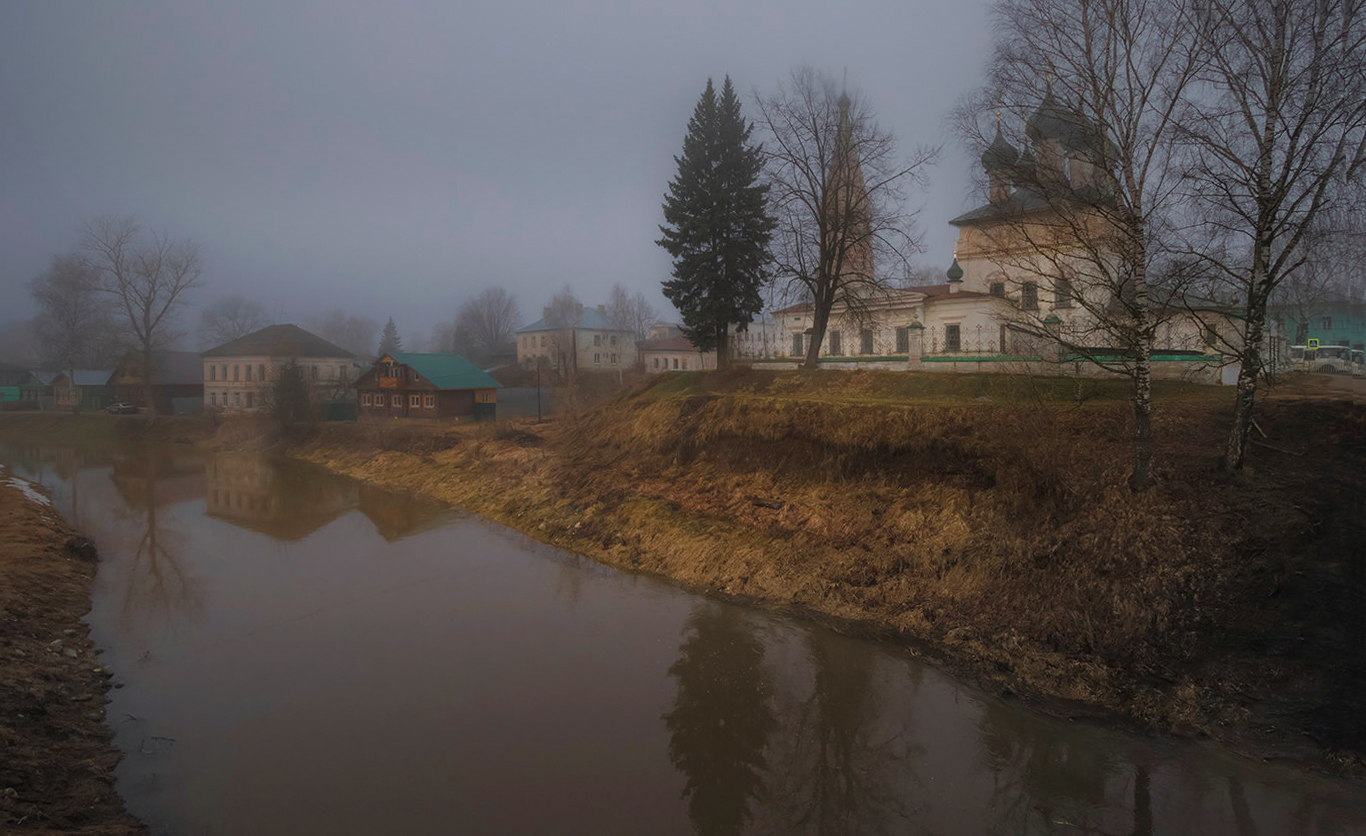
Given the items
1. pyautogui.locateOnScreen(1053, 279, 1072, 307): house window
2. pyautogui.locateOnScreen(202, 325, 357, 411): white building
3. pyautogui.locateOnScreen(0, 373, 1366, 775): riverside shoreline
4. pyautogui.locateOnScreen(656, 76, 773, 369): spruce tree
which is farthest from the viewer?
pyautogui.locateOnScreen(202, 325, 357, 411): white building

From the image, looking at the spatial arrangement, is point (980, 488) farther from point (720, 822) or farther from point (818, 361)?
point (818, 361)

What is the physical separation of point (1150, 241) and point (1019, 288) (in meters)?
2.03

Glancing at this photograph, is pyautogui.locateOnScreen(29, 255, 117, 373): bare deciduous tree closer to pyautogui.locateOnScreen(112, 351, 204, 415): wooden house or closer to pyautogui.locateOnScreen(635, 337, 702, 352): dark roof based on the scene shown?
pyautogui.locateOnScreen(112, 351, 204, 415): wooden house

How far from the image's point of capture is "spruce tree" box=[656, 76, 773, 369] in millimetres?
24969

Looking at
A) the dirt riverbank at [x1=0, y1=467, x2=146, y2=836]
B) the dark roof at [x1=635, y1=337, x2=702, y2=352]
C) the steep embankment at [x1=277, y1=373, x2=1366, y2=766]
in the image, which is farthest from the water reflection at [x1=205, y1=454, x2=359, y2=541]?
the dark roof at [x1=635, y1=337, x2=702, y2=352]

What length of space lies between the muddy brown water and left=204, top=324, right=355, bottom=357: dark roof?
134 feet

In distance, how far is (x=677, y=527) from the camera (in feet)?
53.3

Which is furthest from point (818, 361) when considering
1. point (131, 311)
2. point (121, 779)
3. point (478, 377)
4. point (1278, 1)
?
point (131, 311)

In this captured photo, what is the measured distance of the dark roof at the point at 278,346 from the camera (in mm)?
50188

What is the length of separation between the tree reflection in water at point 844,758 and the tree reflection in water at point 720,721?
0.31m

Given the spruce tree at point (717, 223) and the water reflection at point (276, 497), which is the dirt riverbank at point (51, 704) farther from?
the spruce tree at point (717, 223)

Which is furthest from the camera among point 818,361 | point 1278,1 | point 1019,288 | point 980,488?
point 818,361

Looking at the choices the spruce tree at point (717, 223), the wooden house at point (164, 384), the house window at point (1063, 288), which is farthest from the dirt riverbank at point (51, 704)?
Answer: the wooden house at point (164, 384)

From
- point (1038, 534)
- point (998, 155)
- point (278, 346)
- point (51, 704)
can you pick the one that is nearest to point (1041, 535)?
point (1038, 534)
